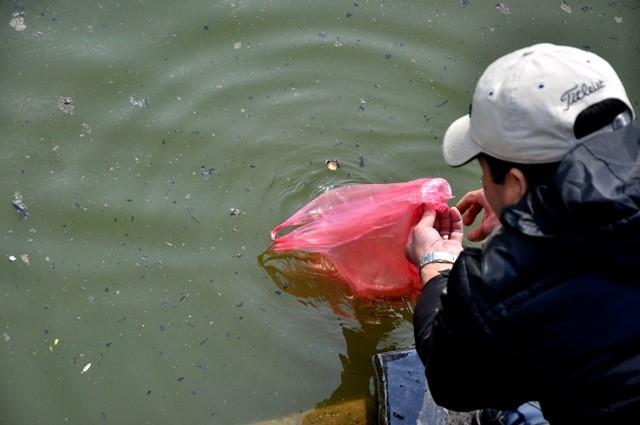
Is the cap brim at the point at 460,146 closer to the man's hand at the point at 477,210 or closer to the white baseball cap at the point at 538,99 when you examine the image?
the white baseball cap at the point at 538,99

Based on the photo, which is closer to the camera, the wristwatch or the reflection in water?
the wristwatch

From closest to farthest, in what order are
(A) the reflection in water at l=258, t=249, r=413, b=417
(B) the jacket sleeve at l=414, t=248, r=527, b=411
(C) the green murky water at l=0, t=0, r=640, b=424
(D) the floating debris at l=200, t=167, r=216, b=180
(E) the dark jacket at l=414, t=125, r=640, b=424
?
(E) the dark jacket at l=414, t=125, r=640, b=424
(B) the jacket sleeve at l=414, t=248, r=527, b=411
(C) the green murky water at l=0, t=0, r=640, b=424
(A) the reflection in water at l=258, t=249, r=413, b=417
(D) the floating debris at l=200, t=167, r=216, b=180

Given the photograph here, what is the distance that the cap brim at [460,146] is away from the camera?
198cm

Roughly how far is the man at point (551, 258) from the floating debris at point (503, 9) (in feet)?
8.09

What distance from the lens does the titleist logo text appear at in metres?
1.76

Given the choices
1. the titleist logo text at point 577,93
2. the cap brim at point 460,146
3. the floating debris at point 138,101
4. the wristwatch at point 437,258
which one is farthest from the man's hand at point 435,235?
the floating debris at point 138,101

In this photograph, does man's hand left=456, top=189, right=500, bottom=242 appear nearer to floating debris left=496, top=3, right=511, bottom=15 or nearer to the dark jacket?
the dark jacket

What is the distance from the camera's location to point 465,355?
5.96 ft

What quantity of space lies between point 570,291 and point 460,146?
599 millimetres

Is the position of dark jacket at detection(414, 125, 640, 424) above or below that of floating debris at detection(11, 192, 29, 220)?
above

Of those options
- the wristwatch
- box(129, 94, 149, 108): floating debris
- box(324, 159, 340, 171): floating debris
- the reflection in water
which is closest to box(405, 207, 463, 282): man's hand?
the wristwatch

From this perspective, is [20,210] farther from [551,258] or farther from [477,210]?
[551,258]

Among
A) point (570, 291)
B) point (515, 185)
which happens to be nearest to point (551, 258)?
point (570, 291)

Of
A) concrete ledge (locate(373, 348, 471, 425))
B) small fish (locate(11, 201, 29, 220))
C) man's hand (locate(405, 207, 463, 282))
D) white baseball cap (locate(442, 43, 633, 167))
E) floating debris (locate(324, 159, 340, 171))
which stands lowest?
concrete ledge (locate(373, 348, 471, 425))
